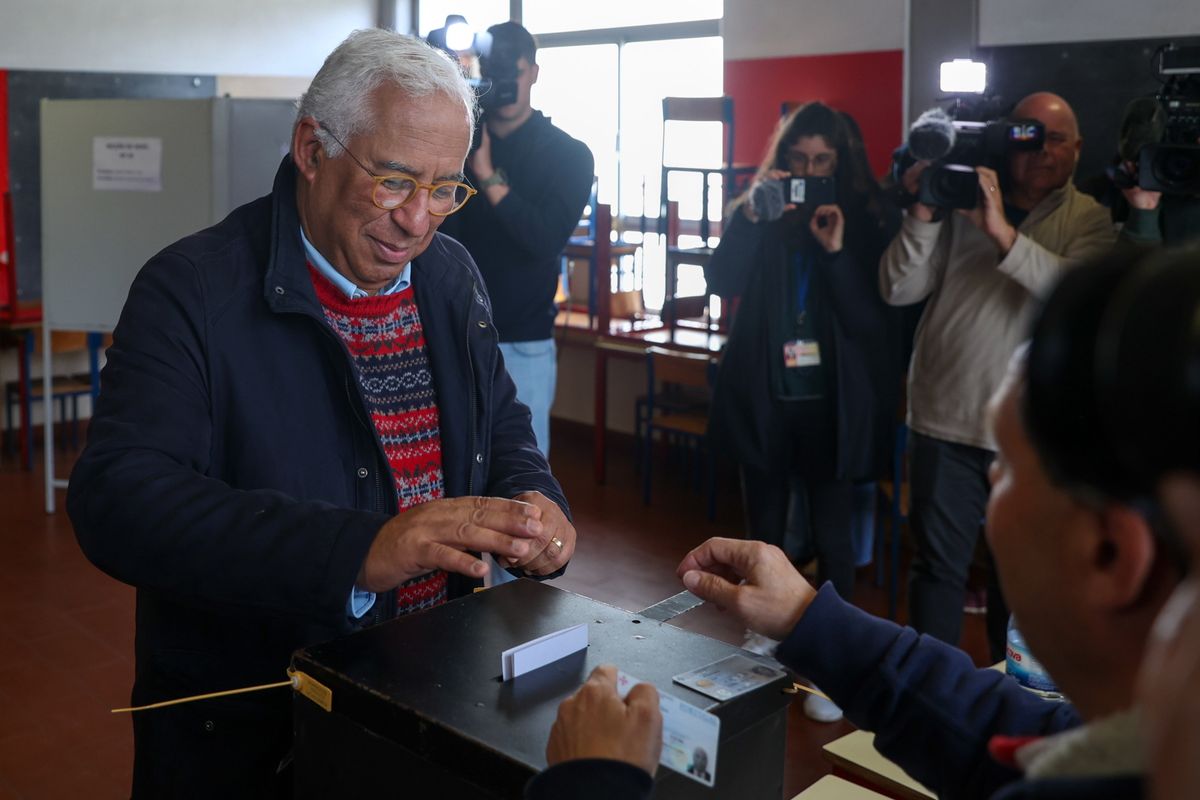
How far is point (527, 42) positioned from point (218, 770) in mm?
2687

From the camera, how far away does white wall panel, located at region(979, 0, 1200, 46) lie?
406cm

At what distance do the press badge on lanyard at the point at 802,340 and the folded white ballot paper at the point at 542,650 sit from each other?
7.83ft

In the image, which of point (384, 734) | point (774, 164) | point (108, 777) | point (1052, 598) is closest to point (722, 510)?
point (774, 164)

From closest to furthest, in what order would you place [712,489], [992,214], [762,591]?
[762,591] → [992,214] → [712,489]

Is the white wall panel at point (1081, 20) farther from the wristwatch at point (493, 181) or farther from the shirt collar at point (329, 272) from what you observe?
the shirt collar at point (329, 272)

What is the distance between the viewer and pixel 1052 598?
0.61 m

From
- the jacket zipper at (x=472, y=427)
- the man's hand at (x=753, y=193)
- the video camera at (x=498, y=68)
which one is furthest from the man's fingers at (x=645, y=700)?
the video camera at (x=498, y=68)

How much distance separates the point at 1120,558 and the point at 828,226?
2.91 m

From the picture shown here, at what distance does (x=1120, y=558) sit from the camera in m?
0.53

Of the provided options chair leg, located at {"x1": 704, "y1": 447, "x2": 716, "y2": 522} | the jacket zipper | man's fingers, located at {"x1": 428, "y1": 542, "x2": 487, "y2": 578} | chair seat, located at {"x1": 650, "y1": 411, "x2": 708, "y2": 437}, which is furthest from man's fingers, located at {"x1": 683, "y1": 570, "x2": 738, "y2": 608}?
chair seat, located at {"x1": 650, "y1": 411, "x2": 708, "y2": 437}

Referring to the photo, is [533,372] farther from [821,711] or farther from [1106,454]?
[1106,454]

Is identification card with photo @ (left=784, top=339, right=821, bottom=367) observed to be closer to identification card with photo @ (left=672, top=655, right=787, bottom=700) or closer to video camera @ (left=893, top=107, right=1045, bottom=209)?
video camera @ (left=893, top=107, right=1045, bottom=209)

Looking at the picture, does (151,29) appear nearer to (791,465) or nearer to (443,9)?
(443,9)

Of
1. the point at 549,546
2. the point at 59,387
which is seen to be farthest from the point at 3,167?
the point at 549,546
